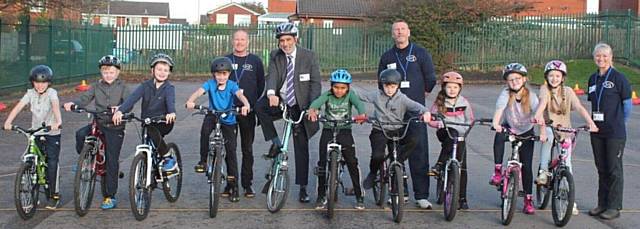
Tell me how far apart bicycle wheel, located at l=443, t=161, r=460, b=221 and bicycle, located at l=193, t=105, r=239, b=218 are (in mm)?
2162

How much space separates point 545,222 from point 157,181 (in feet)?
12.5

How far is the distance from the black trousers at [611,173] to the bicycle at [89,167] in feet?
15.8

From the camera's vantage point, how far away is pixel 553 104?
7.97 metres

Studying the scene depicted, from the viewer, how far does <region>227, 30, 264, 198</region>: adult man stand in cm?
856

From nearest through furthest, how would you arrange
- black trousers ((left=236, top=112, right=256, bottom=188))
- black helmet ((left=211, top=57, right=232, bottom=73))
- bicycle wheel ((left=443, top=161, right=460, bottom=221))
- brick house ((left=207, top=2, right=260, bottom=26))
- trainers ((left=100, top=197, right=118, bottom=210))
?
bicycle wheel ((left=443, top=161, right=460, bottom=221))
trainers ((left=100, top=197, right=118, bottom=210))
black helmet ((left=211, top=57, right=232, bottom=73))
black trousers ((left=236, top=112, right=256, bottom=188))
brick house ((left=207, top=2, right=260, bottom=26))

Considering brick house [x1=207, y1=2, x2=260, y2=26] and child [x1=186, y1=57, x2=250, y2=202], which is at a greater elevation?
brick house [x1=207, y1=2, x2=260, y2=26]

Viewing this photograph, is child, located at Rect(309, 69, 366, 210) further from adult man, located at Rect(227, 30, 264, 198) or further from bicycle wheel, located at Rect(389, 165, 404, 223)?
adult man, located at Rect(227, 30, 264, 198)

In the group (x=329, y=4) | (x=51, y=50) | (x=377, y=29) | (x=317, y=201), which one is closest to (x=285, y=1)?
(x=329, y=4)

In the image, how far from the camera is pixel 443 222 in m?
7.64

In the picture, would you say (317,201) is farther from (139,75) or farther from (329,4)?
(329,4)

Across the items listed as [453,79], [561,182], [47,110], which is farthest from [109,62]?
[561,182]

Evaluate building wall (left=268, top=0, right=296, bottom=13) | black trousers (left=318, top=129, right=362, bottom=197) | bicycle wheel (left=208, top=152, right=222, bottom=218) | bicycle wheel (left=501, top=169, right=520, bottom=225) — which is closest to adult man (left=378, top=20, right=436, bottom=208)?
black trousers (left=318, top=129, right=362, bottom=197)

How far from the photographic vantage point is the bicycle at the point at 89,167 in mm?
7453

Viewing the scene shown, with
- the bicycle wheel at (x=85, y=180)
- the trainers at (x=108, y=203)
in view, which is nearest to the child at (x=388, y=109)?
the trainers at (x=108, y=203)
